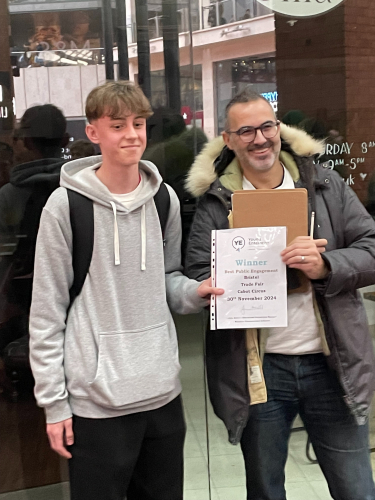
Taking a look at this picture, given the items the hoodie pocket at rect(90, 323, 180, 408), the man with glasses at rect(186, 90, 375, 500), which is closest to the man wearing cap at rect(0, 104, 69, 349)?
the man with glasses at rect(186, 90, 375, 500)

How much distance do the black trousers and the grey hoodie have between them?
0.05 meters

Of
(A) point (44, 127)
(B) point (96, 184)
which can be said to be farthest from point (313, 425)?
(A) point (44, 127)

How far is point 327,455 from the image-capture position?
7.42 ft

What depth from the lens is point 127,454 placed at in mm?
1986

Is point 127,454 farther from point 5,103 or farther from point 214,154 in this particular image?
point 5,103

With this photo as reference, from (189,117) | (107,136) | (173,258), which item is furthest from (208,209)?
(189,117)

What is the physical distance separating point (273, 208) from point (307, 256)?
0.20 metres

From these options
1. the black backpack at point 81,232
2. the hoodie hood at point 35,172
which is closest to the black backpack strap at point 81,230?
the black backpack at point 81,232

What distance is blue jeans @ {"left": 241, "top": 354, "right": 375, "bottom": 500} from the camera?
7.26ft

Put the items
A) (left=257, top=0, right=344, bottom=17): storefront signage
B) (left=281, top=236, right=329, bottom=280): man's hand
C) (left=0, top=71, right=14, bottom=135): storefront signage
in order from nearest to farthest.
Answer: (left=281, top=236, right=329, bottom=280): man's hand < (left=0, top=71, right=14, bottom=135): storefront signage < (left=257, top=0, right=344, bottom=17): storefront signage

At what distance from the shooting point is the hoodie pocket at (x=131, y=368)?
1.92 m

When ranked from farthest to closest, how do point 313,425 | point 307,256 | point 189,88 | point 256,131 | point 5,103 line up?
point 189,88, point 5,103, point 313,425, point 256,131, point 307,256

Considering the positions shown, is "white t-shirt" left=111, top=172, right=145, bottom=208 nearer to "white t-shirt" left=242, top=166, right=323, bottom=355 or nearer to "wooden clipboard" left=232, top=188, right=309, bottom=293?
"wooden clipboard" left=232, top=188, right=309, bottom=293

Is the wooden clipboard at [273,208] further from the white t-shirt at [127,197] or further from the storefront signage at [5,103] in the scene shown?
the storefront signage at [5,103]
